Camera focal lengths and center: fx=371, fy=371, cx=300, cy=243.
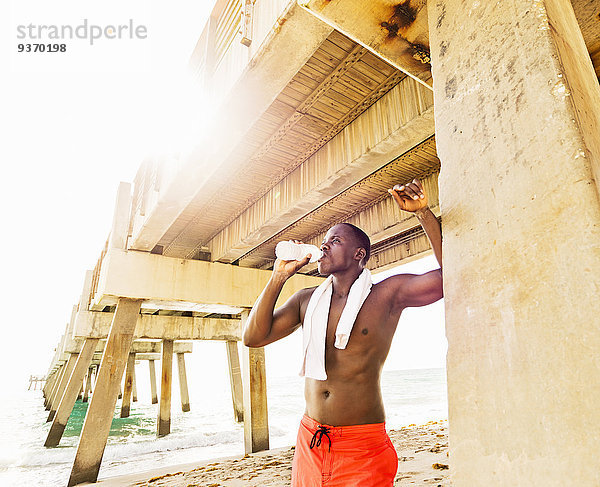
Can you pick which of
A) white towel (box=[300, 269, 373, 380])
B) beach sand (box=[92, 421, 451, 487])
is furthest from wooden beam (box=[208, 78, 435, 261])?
beach sand (box=[92, 421, 451, 487])

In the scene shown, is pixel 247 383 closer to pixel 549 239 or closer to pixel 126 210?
pixel 126 210

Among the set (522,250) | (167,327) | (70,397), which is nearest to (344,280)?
(522,250)

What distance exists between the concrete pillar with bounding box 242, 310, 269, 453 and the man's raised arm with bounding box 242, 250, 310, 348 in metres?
5.48

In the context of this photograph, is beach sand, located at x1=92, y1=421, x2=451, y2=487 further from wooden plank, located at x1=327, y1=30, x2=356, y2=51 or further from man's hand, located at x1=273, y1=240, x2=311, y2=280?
wooden plank, located at x1=327, y1=30, x2=356, y2=51

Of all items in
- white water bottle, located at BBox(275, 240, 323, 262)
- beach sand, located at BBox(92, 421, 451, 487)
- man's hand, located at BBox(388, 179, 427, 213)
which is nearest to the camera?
man's hand, located at BBox(388, 179, 427, 213)

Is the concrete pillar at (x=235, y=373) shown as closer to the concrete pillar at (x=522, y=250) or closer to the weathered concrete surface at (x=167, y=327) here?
the weathered concrete surface at (x=167, y=327)

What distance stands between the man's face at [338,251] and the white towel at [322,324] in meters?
0.16

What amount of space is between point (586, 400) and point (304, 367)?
1.74 m

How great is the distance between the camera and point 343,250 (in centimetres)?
278

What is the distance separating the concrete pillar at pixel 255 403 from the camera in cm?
776

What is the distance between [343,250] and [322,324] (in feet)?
1.98

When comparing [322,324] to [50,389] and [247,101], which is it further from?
[50,389]

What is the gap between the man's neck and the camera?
2744mm

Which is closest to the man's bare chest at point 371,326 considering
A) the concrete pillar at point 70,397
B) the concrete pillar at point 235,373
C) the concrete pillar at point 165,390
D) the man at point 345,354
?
the man at point 345,354
